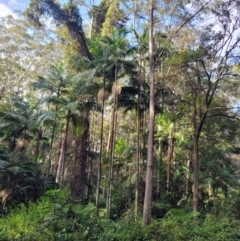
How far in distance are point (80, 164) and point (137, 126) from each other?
3.71 m

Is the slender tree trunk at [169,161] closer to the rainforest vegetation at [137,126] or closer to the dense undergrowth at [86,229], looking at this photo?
the rainforest vegetation at [137,126]

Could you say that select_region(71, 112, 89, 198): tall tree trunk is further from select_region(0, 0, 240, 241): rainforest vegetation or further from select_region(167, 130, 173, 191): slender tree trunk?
select_region(167, 130, 173, 191): slender tree trunk

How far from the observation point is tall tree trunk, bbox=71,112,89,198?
15992 mm

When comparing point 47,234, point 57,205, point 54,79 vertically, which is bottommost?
point 47,234

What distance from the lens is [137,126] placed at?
49.7 feet

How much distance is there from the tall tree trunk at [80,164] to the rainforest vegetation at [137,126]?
0.18ft

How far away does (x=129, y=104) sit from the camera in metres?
15.8

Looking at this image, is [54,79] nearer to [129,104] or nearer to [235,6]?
[129,104]

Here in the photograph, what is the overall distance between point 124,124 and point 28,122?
8.76 m

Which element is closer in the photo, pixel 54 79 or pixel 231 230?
pixel 231 230

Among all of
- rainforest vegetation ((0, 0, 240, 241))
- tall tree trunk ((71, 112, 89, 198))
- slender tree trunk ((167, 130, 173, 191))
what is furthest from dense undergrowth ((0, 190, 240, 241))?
slender tree trunk ((167, 130, 173, 191))

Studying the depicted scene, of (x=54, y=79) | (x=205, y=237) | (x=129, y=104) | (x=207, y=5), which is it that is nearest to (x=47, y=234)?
(x=205, y=237)

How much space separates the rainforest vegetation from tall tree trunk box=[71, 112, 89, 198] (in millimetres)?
54

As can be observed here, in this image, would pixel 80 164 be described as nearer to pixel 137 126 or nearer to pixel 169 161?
pixel 137 126
